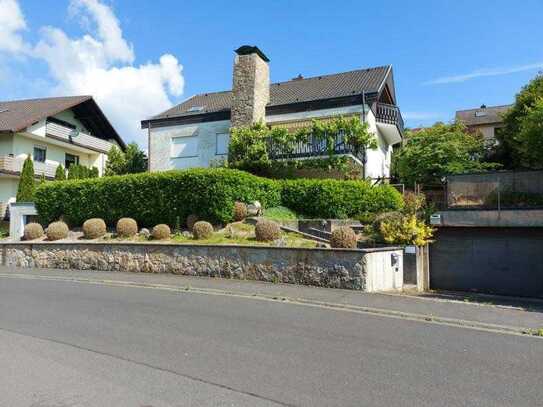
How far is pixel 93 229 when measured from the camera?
1870 cm

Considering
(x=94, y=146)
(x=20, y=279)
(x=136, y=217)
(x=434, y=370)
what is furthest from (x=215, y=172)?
(x=94, y=146)

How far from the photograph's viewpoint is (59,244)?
1661 centimetres

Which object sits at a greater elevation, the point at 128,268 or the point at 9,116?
the point at 9,116

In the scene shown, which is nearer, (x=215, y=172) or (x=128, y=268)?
(x=128, y=268)

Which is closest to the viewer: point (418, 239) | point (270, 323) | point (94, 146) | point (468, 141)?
point (270, 323)

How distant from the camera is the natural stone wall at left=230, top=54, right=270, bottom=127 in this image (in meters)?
24.4

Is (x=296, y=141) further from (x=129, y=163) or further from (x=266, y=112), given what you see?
(x=129, y=163)

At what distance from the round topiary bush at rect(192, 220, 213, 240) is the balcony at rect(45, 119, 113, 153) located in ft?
67.3

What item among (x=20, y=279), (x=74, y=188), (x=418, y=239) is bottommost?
(x=20, y=279)

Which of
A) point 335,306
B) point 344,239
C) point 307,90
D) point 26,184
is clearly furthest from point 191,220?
point 26,184

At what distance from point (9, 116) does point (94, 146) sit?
243 inches

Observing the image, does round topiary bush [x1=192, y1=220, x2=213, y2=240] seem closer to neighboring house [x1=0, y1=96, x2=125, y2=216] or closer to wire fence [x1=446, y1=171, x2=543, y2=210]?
wire fence [x1=446, y1=171, x2=543, y2=210]

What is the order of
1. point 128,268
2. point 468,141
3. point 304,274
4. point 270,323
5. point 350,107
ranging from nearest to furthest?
1. point 270,323
2. point 304,274
3. point 128,268
4. point 350,107
5. point 468,141

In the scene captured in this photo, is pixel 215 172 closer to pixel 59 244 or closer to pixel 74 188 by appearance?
pixel 59 244
